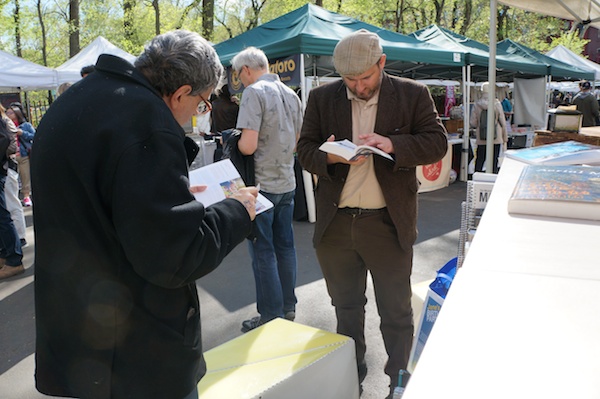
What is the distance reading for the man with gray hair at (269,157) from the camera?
3023 millimetres

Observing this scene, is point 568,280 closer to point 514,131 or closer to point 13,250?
point 13,250

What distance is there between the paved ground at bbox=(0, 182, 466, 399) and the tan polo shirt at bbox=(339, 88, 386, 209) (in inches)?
42.0

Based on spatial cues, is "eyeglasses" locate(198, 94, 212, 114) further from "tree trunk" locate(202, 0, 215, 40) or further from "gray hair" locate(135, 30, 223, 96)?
"tree trunk" locate(202, 0, 215, 40)


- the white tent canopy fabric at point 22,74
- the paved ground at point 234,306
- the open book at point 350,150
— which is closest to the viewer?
the open book at point 350,150

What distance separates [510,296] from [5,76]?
33.8 ft

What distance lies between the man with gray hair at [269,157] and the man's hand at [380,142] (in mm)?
1080

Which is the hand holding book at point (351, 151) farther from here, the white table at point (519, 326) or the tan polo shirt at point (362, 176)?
the white table at point (519, 326)

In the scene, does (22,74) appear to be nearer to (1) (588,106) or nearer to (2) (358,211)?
(2) (358,211)

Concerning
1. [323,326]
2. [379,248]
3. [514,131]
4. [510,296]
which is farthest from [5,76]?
[514,131]

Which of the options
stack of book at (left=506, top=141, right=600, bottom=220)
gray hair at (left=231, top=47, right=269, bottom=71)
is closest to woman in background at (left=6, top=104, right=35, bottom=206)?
Answer: gray hair at (left=231, top=47, right=269, bottom=71)

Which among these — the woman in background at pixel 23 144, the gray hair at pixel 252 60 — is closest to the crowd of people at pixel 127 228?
the gray hair at pixel 252 60

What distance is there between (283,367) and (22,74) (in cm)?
945

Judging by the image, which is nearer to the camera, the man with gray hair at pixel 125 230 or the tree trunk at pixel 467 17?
the man with gray hair at pixel 125 230

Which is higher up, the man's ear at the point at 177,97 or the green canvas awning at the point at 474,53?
the green canvas awning at the point at 474,53
